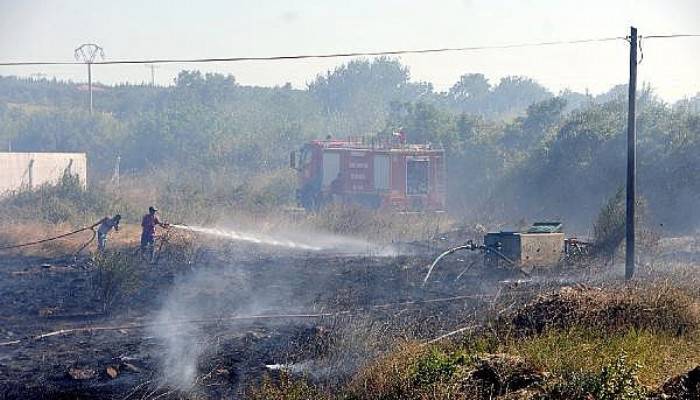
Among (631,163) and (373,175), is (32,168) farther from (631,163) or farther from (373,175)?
(631,163)

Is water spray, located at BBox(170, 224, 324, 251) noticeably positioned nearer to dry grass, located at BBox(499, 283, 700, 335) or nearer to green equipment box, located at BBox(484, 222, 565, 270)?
green equipment box, located at BBox(484, 222, 565, 270)

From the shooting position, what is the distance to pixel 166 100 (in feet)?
221

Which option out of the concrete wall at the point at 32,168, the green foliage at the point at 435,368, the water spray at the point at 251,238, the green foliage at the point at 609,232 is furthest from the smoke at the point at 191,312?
the concrete wall at the point at 32,168

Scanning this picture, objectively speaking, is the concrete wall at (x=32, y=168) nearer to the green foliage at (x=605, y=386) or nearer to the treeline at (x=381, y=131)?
the treeline at (x=381, y=131)

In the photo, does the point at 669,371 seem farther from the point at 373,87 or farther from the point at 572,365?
the point at 373,87

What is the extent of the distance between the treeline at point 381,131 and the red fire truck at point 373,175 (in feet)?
6.71

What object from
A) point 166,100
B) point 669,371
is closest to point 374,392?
point 669,371

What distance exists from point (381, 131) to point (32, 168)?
73.2 ft

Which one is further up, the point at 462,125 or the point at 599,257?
the point at 462,125

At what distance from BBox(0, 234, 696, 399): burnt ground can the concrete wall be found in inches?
334

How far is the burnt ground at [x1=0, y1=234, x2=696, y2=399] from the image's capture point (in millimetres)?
9961

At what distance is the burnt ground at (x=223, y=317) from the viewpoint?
392 inches

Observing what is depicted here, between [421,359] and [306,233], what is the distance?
16429 mm

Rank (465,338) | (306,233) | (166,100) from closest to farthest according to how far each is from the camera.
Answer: (465,338)
(306,233)
(166,100)
